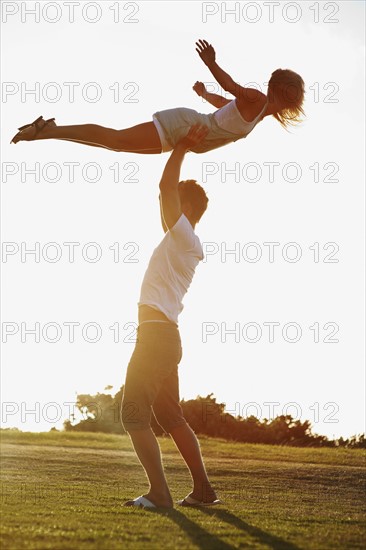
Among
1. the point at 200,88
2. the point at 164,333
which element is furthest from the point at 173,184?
the point at 200,88

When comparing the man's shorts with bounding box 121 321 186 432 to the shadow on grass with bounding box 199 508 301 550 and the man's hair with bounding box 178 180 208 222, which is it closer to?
the shadow on grass with bounding box 199 508 301 550

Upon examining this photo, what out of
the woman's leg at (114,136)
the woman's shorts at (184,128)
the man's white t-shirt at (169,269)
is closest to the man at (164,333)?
the man's white t-shirt at (169,269)

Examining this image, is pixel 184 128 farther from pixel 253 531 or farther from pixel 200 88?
pixel 253 531

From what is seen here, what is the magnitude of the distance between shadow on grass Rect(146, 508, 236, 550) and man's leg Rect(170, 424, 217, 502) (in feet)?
2.54

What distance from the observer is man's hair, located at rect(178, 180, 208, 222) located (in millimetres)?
6648

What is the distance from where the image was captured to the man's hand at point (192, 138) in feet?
22.0

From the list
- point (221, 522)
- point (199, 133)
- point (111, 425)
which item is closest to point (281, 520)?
point (221, 522)

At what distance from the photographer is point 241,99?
7164 mm

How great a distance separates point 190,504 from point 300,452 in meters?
10.9

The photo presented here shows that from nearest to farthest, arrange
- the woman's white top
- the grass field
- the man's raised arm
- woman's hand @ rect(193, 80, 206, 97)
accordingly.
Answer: the grass field → the man's raised arm → the woman's white top → woman's hand @ rect(193, 80, 206, 97)

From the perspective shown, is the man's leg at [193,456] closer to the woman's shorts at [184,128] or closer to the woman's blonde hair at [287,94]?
the woman's shorts at [184,128]

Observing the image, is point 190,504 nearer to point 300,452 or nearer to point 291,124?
point 291,124

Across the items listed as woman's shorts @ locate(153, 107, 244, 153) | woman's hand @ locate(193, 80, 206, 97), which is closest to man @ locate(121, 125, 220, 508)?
woman's shorts @ locate(153, 107, 244, 153)

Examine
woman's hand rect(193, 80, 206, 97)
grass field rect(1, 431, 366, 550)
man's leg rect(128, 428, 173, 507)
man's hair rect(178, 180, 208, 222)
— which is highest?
woman's hand rect(193, 80, 206, 97)
